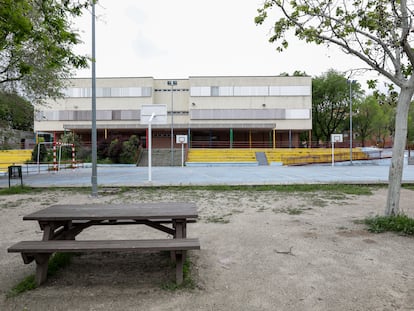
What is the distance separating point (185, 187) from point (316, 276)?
7518mm

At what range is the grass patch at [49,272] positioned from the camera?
110 inches

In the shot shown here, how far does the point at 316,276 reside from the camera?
3117 millimetres

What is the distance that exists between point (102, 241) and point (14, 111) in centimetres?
1566

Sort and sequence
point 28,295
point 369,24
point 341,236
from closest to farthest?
point 28,295 → point 341,236 → point 369,24

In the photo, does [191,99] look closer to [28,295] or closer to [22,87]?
[22,87]

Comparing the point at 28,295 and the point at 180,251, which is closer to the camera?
the point at 28,295

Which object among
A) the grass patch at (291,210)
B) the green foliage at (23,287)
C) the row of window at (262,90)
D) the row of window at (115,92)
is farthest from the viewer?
the row of window at (115,92)

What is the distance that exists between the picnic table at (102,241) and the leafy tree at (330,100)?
139ft

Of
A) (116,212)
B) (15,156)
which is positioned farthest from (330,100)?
(116,212)

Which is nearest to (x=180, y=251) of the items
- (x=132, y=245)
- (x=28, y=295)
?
(x=132, y=245)

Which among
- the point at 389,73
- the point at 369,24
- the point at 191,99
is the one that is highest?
the point at 191,99

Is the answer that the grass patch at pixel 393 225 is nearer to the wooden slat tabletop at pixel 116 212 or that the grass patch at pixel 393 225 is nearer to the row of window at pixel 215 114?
the wooden slat tabletop at pixel 116 212

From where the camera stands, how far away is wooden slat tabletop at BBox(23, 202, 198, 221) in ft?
10.5

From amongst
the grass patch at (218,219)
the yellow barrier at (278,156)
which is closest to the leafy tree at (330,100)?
the yellow barrier at (278,156)
